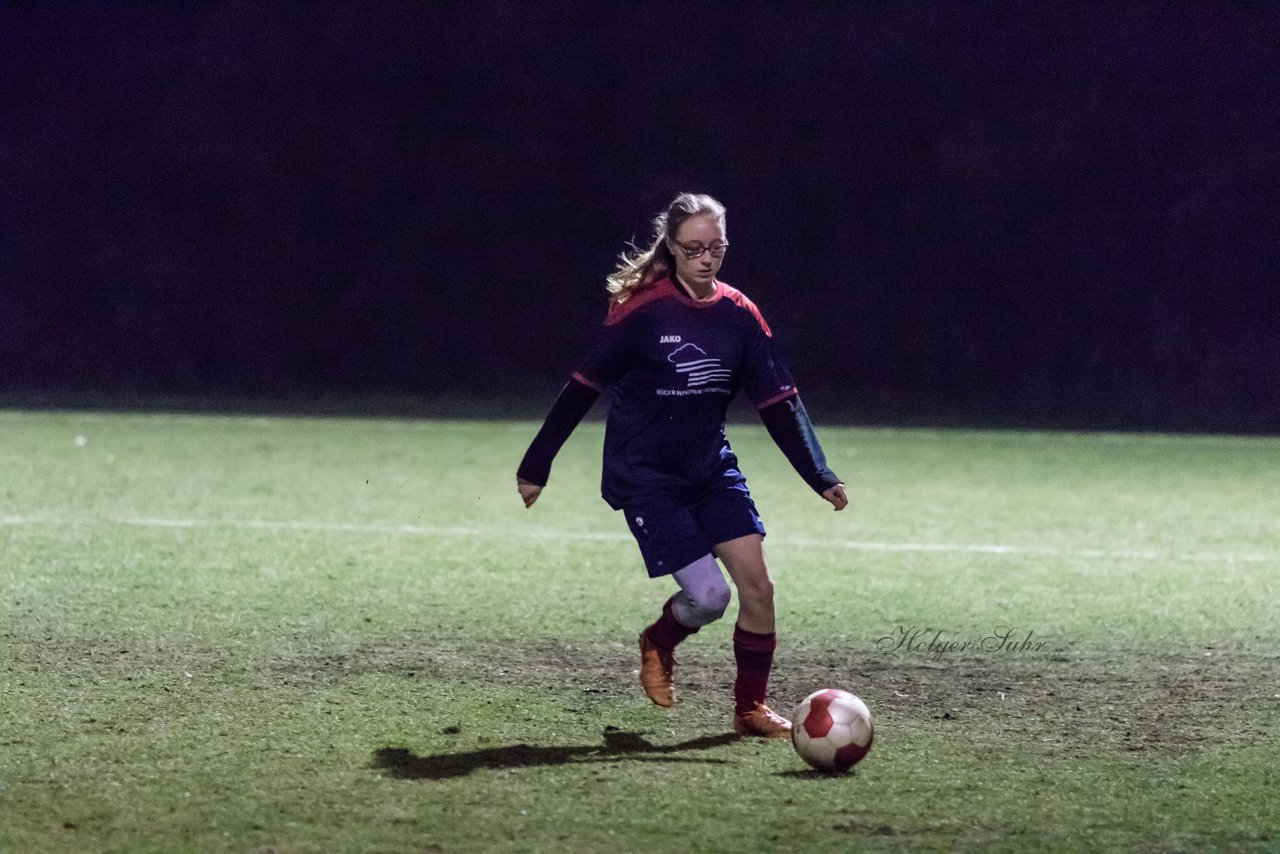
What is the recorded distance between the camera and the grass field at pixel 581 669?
393cm

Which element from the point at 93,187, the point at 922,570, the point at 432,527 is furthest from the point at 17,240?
the point at 922,570

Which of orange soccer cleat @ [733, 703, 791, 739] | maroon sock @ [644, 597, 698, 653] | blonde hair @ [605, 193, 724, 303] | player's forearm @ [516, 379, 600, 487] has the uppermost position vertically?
blonde hair @ [605, 193, 724, 303]

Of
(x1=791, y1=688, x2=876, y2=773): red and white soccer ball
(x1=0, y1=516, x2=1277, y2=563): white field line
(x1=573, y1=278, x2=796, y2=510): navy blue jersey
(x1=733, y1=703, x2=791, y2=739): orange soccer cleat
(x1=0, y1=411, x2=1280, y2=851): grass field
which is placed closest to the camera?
(x1=0, y1=411, x2=1280, y2=851): grass field

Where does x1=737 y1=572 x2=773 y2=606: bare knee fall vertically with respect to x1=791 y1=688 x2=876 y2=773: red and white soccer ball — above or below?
above

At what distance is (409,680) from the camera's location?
5.62 m

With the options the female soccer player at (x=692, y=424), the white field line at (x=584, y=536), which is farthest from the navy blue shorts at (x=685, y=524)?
the white field line at (x=584, y=536)

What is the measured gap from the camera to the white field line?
8.79 metres

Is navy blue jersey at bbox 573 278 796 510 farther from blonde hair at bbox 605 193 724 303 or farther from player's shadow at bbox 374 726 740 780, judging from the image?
player's shadow at bbox 374 726 740 780

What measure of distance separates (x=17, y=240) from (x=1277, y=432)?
50.7 ft

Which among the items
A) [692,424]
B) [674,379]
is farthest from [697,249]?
[692,424]

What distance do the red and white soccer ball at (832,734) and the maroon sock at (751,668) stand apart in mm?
456
